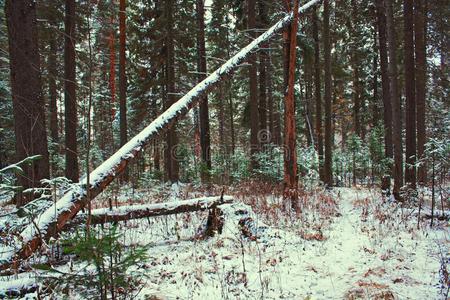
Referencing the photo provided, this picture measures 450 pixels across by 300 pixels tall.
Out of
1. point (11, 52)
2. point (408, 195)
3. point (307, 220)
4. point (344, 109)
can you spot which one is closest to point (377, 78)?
point (344, 109)

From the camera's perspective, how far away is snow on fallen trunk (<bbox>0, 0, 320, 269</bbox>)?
4169 millimetres

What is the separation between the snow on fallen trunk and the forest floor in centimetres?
84

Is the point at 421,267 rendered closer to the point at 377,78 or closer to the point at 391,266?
the point at 391,266

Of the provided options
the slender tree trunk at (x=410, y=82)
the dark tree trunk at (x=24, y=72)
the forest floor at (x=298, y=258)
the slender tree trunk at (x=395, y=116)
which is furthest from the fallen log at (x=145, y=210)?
the slender tree trunk at (x=410, y=82)

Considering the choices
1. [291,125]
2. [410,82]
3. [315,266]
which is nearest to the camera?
[315,266]

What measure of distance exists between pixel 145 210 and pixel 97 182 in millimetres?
1182

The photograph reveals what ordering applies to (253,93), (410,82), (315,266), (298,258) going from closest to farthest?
(315,266) → (298,258) → (410,82) → (253,93)

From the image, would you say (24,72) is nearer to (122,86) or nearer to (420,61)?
(122,86)

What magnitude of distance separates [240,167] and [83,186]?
9857 millimetres

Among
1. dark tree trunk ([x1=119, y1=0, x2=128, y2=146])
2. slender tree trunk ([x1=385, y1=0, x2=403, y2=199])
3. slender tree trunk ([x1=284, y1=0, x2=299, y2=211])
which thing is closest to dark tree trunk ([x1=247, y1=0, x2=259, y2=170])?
slender tree trunk ([x1=284, y1=0, x2=299, y2=211])

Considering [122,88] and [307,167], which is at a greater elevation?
[122,88]

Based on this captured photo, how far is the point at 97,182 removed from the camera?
501cm

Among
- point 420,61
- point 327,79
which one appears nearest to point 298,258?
point 327,79

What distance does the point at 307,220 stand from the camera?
720 centimetres
